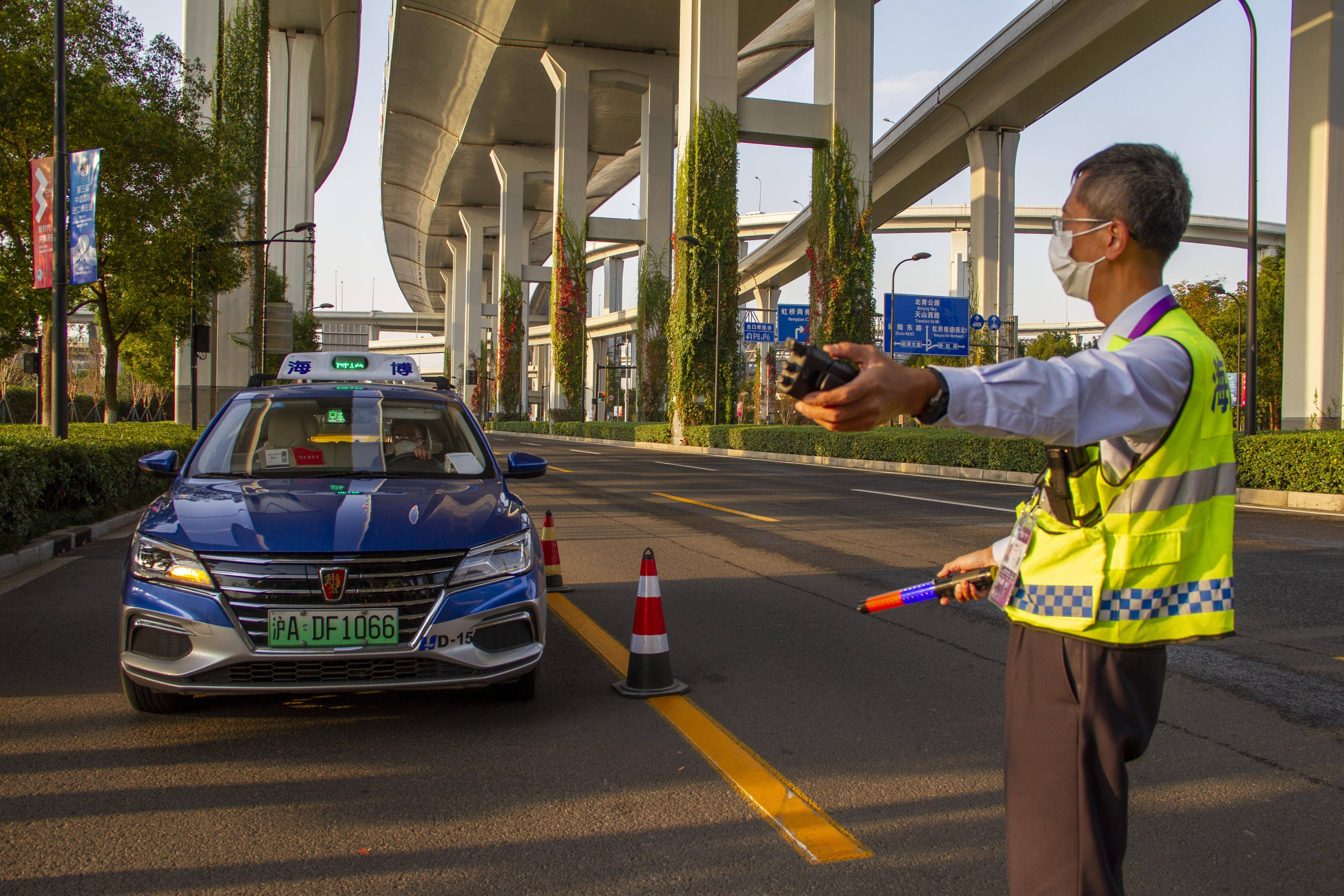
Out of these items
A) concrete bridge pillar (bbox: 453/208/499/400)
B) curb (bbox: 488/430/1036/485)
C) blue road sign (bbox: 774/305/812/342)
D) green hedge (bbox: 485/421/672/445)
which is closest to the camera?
curb (bbox: 488/430/1036/485)

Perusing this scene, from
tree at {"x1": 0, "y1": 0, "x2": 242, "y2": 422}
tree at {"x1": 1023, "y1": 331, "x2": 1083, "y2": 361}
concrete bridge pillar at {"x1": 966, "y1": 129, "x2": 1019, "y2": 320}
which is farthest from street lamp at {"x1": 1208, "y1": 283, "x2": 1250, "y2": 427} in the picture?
tree at {"x1": 0, "y1": 0, "x2": 242, "y2": 422}

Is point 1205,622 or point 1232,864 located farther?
point 1232,864

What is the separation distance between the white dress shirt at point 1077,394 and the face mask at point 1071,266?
30 centimetres

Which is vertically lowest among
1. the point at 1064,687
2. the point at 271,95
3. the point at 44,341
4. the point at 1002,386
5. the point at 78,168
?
the point at 1064,687

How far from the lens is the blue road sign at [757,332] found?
48.6 meters

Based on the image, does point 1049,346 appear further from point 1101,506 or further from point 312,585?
point 1101,506

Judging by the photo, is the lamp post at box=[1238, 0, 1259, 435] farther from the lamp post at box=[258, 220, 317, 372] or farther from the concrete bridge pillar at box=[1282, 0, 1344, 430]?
the lamp post at box=[258, 220, 317, 372]

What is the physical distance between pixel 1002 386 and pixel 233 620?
11.4 ft

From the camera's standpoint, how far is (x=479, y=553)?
4484 mm

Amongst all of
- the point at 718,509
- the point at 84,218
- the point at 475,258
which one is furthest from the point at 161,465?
the point at 475,258

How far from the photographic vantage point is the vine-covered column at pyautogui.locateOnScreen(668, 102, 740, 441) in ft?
120

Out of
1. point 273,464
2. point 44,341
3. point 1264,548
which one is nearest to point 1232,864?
point 273,464

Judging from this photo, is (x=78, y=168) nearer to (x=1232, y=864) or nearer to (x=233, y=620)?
(x=233, y=620)

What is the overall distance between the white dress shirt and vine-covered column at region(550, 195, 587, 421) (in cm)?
5196
